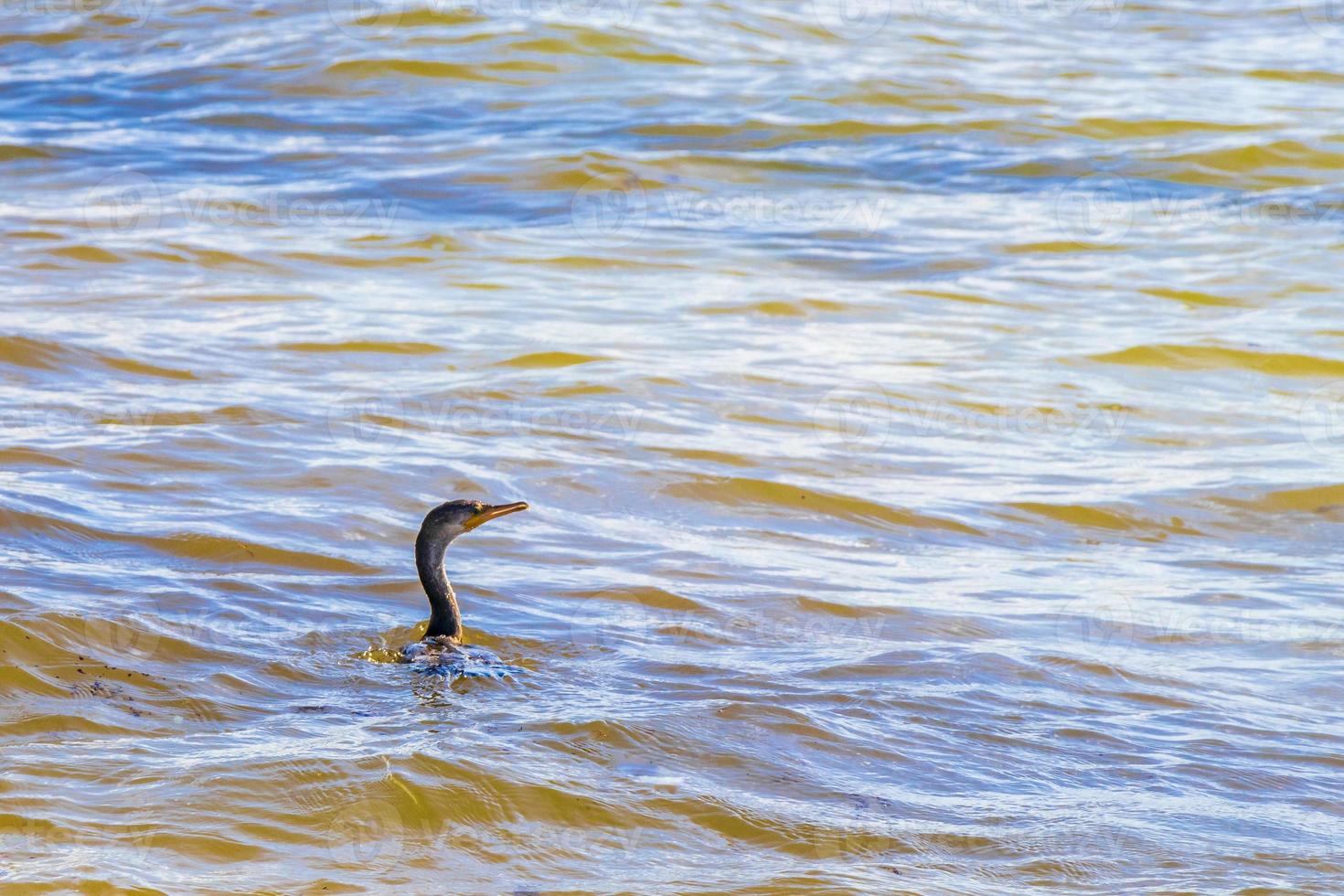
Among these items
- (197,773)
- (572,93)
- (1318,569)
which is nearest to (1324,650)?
(1318,569)

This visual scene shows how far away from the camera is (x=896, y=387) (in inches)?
406

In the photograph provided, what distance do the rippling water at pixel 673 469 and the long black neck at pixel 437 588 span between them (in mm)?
269

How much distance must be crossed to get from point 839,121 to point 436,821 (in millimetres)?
13275

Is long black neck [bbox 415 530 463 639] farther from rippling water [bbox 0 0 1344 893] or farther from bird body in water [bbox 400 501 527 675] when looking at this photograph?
rippling water [bbox 0 0 1344 893]

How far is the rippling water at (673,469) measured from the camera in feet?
15.8

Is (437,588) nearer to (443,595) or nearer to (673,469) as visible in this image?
(443,595)

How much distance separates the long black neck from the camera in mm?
6195

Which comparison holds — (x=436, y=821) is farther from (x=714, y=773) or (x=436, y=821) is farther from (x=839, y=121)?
(x=839, y=121)

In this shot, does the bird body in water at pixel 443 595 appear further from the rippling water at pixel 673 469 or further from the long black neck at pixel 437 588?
the rippling water at pixel 673 469

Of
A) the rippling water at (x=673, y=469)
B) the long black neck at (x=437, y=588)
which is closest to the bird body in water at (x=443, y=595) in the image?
the long black neck at (x=437, y=588)

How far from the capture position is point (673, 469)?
8695mm

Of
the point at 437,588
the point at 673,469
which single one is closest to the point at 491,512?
the point at 437,588

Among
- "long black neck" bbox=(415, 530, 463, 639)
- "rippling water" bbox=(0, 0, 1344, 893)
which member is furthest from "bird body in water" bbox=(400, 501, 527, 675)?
"rippling water" bbox=(0, 0, 1344, 893)

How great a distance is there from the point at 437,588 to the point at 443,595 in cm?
4
